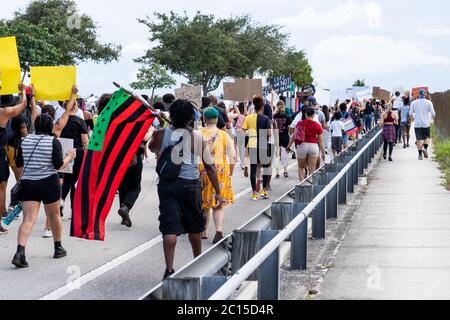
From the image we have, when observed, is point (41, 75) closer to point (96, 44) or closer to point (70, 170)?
point (70, 170)

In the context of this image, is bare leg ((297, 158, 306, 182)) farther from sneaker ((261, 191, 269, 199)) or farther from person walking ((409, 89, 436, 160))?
person walking ((409, 89, 436, 160))

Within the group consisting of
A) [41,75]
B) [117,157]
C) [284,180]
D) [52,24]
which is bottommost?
[284,180]

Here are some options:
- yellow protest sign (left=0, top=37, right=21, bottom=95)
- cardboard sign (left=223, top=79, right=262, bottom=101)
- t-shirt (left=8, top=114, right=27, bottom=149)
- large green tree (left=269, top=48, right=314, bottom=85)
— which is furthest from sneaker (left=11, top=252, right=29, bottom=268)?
large green tree (left=269, top=48, right=314, bottom=85)

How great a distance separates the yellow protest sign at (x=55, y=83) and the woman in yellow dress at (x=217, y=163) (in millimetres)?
1677

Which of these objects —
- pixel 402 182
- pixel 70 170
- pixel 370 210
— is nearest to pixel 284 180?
pixel 402 182

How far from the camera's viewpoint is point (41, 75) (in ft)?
37.4

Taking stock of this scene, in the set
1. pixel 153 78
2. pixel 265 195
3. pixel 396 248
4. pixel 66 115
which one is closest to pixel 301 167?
pixel 265 195

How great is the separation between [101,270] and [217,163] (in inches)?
95.0

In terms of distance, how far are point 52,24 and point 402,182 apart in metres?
61.9

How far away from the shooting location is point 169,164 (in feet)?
28.3

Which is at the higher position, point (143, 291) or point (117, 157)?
point (117, 157)

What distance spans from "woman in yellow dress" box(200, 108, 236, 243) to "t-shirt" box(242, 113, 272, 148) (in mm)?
4589

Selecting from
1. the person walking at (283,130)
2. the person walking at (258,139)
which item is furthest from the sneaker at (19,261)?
the person walking at (283,130)

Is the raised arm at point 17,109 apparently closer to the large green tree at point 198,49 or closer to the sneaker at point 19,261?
the sneaker at point 19,261
